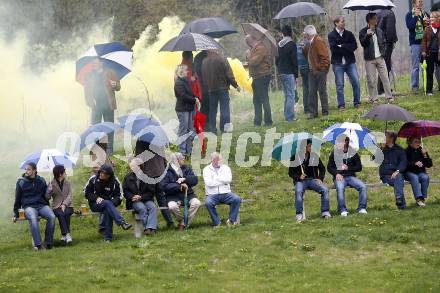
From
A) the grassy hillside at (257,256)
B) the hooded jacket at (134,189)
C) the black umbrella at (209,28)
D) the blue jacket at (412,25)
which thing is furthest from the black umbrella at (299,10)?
the hooded jacket at (134,189)

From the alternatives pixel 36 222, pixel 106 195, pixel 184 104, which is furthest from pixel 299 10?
pixel 36 222

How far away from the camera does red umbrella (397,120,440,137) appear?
760 inches

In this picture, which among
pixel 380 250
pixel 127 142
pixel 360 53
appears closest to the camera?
pixel 380 250

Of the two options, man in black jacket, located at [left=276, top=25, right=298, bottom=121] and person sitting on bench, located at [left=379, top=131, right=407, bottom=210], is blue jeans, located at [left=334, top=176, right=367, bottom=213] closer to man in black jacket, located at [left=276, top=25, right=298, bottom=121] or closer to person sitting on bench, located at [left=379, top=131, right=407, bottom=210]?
person sitting on bench, located at [left=379, top=131, right=407, bottom=210]

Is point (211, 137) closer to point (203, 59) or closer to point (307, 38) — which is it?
point (203, 59)

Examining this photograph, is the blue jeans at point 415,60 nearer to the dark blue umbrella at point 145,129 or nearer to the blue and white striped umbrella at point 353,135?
the blue and white striped umbrella at point 353,135

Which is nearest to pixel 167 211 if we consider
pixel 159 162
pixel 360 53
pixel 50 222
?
pixel 159 162

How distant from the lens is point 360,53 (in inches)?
1451

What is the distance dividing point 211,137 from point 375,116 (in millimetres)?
5327

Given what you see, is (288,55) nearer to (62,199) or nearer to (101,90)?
(101,90)

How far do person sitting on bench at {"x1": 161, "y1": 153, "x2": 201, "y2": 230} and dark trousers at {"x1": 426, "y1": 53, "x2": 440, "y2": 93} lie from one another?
9.04 m

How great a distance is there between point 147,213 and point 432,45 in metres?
10.5

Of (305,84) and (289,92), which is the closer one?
(289,92)

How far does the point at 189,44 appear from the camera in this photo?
22438 millimetres
